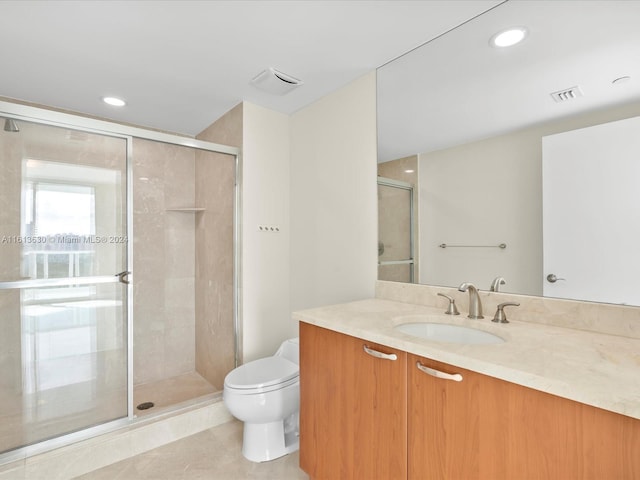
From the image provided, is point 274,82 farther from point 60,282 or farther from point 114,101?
point 60,282

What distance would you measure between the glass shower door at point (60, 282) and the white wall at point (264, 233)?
0.78m

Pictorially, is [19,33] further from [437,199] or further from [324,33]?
[437,199]

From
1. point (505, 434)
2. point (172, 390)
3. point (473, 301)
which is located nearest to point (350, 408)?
point (505, 434)

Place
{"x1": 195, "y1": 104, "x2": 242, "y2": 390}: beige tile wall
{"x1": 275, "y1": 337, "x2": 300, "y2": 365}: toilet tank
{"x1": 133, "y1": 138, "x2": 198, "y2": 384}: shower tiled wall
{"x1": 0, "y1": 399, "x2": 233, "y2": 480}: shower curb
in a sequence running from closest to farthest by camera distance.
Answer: {"x1": 0, "y1": 399, "x2": 233, "y2": 480}: shower curb < {"x1": 275, "y1": 337, "x2": 300, "y2": 365}: toilet tank < {"x1": 195, "y1": 104, "x2": 242, "y2": 390}: beige tile wall < {"x1": 133, "y1": 138, "x2": 198, "y2": 384}: shower tiled wall

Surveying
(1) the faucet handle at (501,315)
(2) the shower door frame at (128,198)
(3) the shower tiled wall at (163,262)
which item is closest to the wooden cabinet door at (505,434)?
(1) the faucet handle at (501,315)

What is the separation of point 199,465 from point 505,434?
1.60 meters

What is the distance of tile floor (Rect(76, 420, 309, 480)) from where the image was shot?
65.2 inches

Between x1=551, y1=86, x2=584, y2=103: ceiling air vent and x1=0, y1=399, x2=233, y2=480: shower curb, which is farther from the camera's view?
x1=0, y1=399, x2=233, y2=480: shower curb

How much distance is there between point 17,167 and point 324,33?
1.89 meters

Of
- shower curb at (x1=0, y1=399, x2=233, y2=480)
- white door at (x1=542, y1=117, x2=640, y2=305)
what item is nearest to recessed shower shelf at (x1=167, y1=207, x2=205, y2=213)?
shower curb at (x1=0, y1=399, x2=233, y2=480)

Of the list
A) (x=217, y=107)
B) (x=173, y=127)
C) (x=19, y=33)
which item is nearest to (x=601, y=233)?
(x=217, y=107)

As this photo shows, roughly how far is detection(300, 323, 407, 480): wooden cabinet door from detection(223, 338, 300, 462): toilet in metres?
0.27

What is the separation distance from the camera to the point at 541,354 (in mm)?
941

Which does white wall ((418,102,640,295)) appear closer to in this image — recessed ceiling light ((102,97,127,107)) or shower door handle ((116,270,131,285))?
shower door handle ((116,270,131,285))
